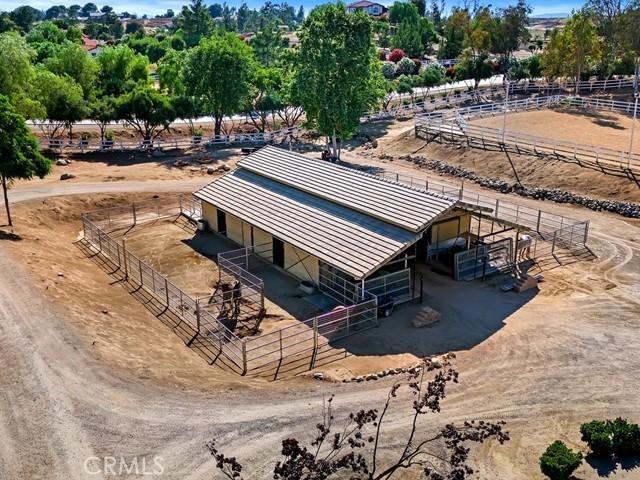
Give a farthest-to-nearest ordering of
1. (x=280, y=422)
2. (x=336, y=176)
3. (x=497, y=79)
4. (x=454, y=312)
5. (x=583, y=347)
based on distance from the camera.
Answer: (x=497, y=79) → (x=336, y=176) → (x=454, y=312) → (x=583, y=347) → (x=280, y=422)

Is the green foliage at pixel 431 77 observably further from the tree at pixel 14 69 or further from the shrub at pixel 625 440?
the shrub at pixel 625 440

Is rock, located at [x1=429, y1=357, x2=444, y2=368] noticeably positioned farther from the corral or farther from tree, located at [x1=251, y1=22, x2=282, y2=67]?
tree, located at [x1=251, y1=22, x2=282, y2=67]

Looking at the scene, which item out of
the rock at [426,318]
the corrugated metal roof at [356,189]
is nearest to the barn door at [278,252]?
the corrugated metal roof at [356,189]

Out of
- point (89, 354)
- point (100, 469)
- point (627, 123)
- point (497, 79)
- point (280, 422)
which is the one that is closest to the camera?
point (100, 469)

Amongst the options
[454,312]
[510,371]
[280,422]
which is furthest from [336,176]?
[280,422]

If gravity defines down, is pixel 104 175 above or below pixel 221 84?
below

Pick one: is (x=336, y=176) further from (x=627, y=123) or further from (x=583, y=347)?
(x=627, y=123)
